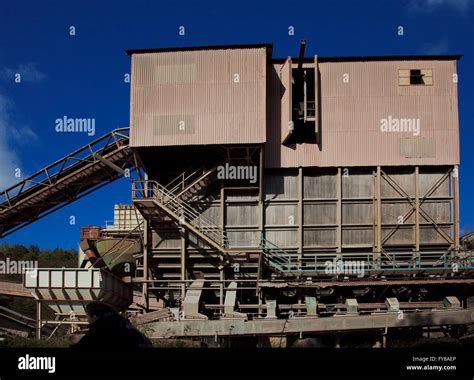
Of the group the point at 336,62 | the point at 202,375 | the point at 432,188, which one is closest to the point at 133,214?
the point at 336,62

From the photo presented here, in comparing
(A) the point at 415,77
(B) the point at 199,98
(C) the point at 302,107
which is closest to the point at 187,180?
(B) the point at 199,98

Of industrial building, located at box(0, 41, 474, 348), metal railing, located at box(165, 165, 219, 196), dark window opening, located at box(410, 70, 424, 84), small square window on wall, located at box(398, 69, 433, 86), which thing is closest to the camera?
industrial building, located at box(0, 41, 474, 348)

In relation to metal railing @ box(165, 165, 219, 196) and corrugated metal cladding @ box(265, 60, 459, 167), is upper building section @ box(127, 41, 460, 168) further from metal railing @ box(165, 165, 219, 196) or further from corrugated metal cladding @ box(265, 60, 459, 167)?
metal railing @ box(165, 165, 219, 196)

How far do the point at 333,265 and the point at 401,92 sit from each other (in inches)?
399

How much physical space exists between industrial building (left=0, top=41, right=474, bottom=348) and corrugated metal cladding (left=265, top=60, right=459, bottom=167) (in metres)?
0.06

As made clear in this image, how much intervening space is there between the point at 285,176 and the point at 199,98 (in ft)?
20.8

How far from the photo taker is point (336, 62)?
110 ft

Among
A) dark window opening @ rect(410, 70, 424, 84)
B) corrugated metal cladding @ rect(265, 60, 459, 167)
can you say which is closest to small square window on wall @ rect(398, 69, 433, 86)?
dark window opening @ rect(410, 70, 424, 84)

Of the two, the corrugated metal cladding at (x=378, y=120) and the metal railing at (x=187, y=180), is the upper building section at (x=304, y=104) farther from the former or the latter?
the metal railing at (x=187, y=180)

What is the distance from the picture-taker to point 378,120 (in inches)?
1305

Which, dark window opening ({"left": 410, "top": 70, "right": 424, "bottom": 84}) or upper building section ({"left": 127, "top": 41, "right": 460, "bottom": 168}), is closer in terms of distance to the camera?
upper building section ({"left": 127, "top": 41, "right": 460, "bottom": 168})

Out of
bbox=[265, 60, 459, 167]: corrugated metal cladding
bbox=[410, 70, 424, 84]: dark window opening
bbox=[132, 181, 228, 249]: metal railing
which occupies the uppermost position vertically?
bbox=[410, 70, 424, 84]: dark window opening

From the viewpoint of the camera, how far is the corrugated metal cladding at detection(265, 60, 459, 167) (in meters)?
33.2

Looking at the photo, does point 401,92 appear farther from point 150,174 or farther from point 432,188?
point 150,174
